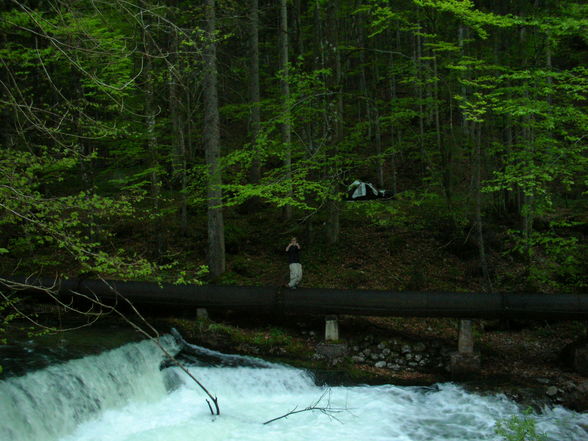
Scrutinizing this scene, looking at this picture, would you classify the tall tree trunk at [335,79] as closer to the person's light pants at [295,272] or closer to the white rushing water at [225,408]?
the person's light pants at [295,272]

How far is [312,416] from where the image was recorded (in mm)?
8992

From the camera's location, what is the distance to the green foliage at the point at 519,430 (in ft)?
22.1

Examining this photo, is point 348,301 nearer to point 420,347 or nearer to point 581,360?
point 420,347

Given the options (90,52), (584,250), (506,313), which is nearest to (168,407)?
(90,52)

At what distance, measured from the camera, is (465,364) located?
10789 millimetres

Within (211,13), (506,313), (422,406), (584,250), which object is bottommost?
(422,406)

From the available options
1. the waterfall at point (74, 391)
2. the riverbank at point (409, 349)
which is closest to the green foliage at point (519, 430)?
the riverbank at point (409, 349)

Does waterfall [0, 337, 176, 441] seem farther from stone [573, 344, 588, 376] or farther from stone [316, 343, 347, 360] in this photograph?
stone [573, 344, 588, 376]

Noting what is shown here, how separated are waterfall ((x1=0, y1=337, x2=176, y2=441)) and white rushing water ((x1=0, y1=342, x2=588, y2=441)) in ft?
0.05

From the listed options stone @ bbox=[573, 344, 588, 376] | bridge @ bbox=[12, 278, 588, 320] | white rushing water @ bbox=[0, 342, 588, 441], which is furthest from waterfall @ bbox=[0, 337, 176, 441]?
stone @ bbox=[573, 344, 588, 376]

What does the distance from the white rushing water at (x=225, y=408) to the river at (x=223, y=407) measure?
0.06 feet

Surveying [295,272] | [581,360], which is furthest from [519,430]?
[295,272]

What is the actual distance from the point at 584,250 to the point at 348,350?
6.98 metres

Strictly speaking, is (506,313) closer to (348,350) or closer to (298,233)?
(348,350)
